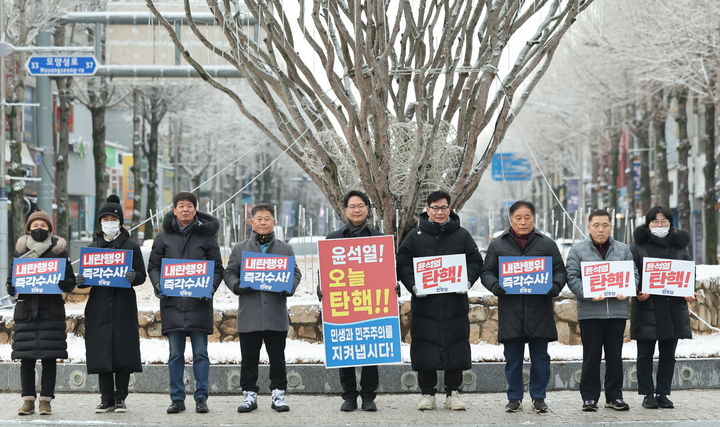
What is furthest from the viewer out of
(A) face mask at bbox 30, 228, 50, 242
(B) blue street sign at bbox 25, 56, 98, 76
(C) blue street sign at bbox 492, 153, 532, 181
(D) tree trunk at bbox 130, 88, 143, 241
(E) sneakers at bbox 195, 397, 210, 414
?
(C) blue street sign at bbox 492, 153, 532, 181

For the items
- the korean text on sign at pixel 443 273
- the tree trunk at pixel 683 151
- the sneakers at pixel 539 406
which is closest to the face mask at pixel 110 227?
the korean text on sign at pixel 443 273

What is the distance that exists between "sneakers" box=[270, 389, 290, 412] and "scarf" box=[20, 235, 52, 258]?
2370 millimetres

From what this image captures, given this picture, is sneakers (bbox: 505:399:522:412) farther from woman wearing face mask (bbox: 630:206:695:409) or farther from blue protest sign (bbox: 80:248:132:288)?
blue protest sign (bbox: 80:248:132:288)

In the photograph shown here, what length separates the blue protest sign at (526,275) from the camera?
973 cm

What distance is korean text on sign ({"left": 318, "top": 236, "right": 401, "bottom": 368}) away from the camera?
10.0 meters

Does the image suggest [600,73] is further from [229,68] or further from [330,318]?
[330,318]

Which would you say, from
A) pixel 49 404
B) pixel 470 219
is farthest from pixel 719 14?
pixel 470 219

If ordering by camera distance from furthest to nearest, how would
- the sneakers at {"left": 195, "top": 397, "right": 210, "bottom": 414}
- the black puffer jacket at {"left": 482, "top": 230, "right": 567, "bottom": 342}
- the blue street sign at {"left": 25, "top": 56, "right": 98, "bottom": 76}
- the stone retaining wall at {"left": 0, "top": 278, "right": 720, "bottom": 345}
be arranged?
the blue street sign at {"left": 25, "top": 56, "right": 98, "bottom": 76}
the stone retaining wall at {"left": 0, "top": 278, "right": 720, "bottom": 345}
the sneakers at {"left": 195, "top": 397, "right": 210, "bottom": 414}
the black puffer jacket at {"left": 482, "top": 230, "right": 567, "bottom": 342}

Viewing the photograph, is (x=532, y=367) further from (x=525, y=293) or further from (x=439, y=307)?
(x=439, y=307)

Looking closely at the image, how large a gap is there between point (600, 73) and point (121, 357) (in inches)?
1256

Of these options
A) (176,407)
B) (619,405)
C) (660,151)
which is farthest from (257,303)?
(660,151)

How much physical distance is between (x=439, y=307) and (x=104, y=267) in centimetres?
295

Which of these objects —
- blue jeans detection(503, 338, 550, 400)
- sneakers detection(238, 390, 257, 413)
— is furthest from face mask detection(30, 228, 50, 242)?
blue jeans detection(503, 338, 550, 400)

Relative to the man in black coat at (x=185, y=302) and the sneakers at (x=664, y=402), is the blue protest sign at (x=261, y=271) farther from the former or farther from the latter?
the sneakers at (x=664, y=402)
